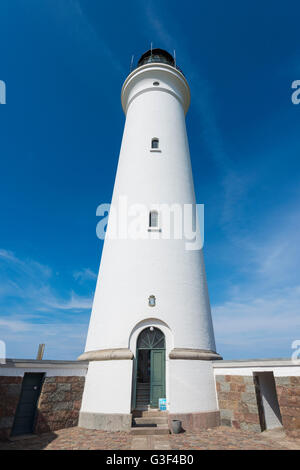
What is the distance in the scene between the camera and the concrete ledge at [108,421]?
8891mm

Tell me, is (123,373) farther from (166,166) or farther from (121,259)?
(166,166)

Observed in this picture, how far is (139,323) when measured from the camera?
10.5m

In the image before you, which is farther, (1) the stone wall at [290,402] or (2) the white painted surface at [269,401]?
(2) the white painted surface at [269,401]

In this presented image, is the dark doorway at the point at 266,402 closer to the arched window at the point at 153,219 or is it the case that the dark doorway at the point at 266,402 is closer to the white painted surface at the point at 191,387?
the white painted surface at the point at 191,387

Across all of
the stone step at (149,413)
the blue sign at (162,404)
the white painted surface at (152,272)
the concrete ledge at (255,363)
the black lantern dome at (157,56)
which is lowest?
the stone step at (149,413)

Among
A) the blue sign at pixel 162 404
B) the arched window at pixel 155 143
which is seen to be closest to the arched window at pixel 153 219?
the arched window at pixel 155 143

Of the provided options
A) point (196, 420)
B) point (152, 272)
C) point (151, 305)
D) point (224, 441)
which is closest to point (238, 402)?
point (196, 420)

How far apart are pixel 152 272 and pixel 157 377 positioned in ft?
Answer: 13.6

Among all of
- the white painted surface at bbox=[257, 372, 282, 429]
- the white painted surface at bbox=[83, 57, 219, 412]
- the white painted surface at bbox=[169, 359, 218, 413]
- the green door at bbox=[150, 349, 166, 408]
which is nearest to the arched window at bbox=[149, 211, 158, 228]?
the white painted surface at bbox=[83, 57, 219, 412]

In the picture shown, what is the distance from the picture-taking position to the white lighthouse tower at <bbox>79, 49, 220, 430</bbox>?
963cm

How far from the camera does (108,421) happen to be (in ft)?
29.8

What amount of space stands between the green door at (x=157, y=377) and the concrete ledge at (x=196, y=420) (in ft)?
3.21

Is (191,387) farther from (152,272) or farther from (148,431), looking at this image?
(152,272)
